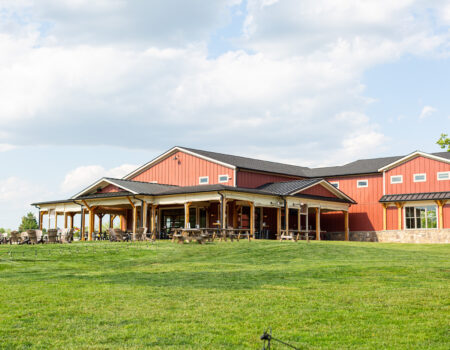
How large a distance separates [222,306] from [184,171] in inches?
1134

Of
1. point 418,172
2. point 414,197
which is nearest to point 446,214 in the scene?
point 414,197

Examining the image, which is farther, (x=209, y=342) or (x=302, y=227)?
(x=302, y=227)

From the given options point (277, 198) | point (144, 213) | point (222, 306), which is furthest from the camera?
point (144, 213)

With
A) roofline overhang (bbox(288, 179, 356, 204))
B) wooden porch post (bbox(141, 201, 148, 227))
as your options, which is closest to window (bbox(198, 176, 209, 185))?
wooden porch post (bbox(141, 201, 148, 227))

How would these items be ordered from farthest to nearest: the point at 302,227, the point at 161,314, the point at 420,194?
the point at 302,227
the point at 420,194
the point at 161,314

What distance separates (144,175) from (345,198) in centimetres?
1459

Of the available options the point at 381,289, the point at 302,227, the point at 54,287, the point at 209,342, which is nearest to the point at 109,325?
the point at 209,342

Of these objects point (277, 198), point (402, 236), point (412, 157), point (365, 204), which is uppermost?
point (412, 157)

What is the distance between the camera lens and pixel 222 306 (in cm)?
937

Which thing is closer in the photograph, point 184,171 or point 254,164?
point 184,171

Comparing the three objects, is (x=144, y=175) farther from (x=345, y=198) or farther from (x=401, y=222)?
(x=401, y=222)

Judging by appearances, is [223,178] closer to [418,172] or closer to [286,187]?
[286,187]

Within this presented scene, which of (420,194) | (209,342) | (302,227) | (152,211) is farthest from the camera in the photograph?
(302,227)

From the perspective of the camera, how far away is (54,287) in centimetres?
1157
